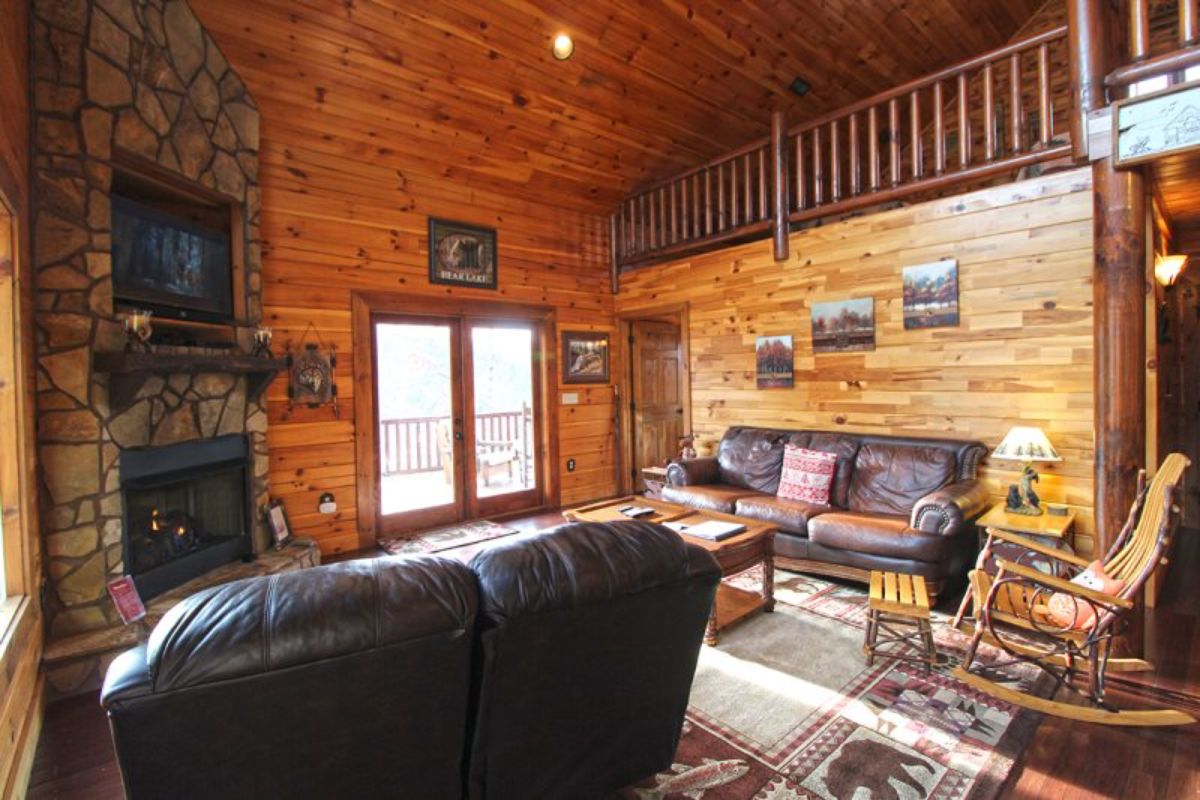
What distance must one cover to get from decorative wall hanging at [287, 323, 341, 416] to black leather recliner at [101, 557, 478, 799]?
3.66 m

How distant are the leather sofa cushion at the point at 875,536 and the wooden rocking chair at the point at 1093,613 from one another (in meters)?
0.58

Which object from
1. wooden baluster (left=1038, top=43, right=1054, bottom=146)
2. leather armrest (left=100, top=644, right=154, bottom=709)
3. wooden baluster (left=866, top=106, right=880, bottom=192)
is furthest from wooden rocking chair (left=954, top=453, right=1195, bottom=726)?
wooden baluster (left=866, top=106, right=880, bottom=192)

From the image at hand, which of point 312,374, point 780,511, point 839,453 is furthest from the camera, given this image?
point 312,374

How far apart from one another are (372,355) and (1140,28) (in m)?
5.14

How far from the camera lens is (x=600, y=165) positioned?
577cm

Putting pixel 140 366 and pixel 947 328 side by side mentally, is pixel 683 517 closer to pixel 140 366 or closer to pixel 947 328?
pixel 947 328

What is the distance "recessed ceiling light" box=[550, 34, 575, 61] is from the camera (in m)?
4.30

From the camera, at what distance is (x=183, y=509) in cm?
357

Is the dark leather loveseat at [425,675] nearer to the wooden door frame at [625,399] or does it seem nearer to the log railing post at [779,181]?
the log railing post at [779,181]

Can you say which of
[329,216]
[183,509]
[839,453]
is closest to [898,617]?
[839,453]

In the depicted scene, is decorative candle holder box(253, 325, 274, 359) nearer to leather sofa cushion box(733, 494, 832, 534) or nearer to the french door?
the french door

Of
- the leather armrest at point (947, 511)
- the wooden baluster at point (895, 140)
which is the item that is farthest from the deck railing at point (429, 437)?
the wooden baluster at point (895, 140)

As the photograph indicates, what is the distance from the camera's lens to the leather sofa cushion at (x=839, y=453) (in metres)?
4.29

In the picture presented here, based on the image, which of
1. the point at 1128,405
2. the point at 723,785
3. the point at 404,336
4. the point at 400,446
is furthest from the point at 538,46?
the point at 723,785
